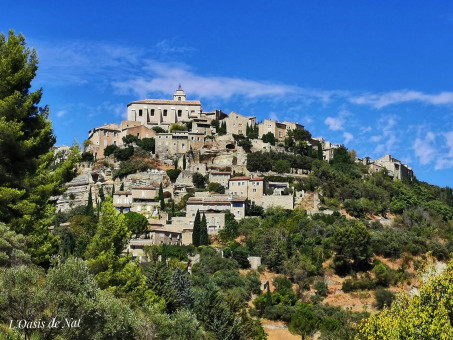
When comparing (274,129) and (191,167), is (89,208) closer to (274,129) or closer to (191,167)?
(191,167)

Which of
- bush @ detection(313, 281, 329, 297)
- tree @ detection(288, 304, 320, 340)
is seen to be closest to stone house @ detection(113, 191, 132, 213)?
bush @ detection(313, 281, 329, 297)

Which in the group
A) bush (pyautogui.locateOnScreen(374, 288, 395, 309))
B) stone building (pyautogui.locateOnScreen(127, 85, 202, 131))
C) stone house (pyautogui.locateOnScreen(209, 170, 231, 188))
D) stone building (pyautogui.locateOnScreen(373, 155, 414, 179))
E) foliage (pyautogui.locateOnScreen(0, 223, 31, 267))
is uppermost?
stone building (pyautogui.locateOnScreen(127, 85, 202, 131))

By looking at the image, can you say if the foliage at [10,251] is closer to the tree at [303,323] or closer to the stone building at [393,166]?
the tree at [303,323]

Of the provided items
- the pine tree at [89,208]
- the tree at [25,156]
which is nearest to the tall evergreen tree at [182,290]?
the tree at [25,156]

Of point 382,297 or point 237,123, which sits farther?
point 237,123

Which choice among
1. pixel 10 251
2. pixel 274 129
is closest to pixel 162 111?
pixel 274 129

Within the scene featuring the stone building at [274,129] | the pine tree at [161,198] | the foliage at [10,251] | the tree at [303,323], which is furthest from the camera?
the stone building at [274,129]

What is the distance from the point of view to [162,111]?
8656cm

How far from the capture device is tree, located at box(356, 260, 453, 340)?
55.4 ft

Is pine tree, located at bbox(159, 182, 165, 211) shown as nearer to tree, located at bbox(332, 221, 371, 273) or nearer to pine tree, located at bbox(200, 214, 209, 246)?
pine tree, located at bbox(200, 214, 209, 246)

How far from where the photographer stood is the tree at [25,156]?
2198 cm

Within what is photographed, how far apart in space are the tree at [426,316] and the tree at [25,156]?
11348mm

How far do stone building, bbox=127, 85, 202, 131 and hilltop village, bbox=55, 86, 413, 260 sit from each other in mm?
127

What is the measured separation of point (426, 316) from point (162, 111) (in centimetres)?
7136
